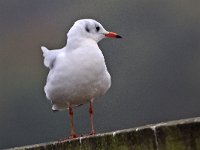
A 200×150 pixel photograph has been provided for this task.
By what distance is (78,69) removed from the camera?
634cm

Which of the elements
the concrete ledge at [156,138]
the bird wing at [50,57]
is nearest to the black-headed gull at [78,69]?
the bird wing at [50,57]

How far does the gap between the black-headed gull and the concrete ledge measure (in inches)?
37.8

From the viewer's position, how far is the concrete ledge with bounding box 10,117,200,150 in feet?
16.0

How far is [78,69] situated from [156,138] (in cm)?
147

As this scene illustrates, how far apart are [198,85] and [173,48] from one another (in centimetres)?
757

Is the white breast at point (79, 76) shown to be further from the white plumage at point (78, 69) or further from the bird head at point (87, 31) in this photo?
the bird head at point (87, 31)

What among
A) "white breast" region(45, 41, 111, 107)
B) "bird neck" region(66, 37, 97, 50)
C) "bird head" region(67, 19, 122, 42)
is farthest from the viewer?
"bird head" region(67, 19, 122, 42)

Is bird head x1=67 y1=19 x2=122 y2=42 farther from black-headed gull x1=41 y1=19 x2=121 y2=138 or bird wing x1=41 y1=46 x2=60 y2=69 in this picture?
bird wing x1=41 y1=46 x2=60 y2=69

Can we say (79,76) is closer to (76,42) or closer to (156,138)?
(76,42)

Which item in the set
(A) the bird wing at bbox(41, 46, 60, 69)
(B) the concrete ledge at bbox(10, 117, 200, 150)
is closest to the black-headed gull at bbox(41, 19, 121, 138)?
(A) the bird wing at bbox(41, 46, 60, 69)

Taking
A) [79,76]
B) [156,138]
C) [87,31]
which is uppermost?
[87,31]

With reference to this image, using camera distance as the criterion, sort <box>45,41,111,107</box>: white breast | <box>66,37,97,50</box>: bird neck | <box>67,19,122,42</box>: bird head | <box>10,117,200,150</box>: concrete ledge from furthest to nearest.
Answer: <box>67,19,122,42</box>: bird head → <box>66,37,97,50</box>: bird neck → <box>45,41,111,107</box>: white breast → <box>10,117,200,150</box>: concrete ledge

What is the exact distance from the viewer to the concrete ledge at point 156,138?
487cm

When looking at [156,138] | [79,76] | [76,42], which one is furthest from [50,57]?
[156,138]
